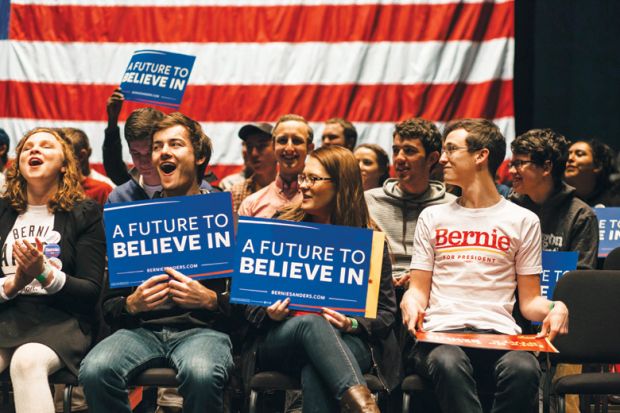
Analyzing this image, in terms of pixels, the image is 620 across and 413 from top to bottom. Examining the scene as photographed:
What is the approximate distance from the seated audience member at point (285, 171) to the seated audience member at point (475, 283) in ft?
4.05

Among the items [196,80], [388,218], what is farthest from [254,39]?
[388,218]

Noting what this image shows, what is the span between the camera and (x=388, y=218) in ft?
15.1

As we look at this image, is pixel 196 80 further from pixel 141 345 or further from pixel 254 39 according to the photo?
pixel 141 345

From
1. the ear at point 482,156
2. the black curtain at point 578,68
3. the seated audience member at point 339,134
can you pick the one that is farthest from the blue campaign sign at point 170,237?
the black curtain at point 578,68

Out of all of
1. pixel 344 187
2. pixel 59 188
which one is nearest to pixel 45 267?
pixel 59 188

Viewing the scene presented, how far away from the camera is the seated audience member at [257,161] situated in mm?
5492

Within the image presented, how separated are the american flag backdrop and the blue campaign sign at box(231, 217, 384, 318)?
3088mm

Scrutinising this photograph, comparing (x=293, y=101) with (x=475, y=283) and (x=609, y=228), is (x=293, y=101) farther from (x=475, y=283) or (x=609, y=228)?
(x=475, y=283)

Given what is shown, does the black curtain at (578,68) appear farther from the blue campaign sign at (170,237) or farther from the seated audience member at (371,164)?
the blue campaign sign at (170,237)

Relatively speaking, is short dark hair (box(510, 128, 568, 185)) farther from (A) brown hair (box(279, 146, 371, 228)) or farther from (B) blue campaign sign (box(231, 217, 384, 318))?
(B) blue campaign sign (box(231, 217, 384, 318))

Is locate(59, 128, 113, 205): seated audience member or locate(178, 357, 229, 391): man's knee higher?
locate(59, 128, 113, 205): seated audience member

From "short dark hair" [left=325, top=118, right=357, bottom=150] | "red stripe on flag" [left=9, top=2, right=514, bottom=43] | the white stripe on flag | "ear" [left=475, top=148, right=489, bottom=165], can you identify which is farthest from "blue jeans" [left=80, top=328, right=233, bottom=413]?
"red stripe on flag" [left=9, top=2, right=514, bottom=43]

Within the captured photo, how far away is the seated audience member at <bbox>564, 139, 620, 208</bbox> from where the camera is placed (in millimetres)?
5910

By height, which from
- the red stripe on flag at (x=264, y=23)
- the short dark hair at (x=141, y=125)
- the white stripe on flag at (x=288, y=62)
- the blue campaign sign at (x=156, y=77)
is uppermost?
the red stripe on flag at (x=264, y=23)
